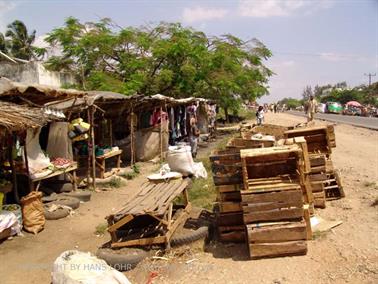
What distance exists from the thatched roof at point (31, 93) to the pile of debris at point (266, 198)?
3897mm

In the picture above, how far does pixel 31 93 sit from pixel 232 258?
17.3 feet

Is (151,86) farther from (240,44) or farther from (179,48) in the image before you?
(240,44)

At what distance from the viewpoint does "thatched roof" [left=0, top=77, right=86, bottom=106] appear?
7715 millimetres

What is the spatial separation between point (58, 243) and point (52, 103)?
12.8 ft

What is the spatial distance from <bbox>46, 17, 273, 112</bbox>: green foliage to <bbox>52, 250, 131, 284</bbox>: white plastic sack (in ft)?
55.0

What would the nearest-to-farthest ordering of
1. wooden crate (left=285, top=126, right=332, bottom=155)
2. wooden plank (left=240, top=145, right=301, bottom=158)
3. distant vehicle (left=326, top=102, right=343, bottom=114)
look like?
1. wooden plank (left=240, top=145, right=301, bottom=158)
2. wooden crate (left=285, top=126, right=332, bottom=155)
3. distant vehicle (left=326, top=102, right=343, bottom=114)

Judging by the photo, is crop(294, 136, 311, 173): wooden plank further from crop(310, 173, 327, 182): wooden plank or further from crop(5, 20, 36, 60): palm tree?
crop(5, 20, 36, 60): palm tree

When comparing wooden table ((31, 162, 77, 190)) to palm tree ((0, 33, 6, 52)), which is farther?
palm tree ((0, 33, 6, 52))

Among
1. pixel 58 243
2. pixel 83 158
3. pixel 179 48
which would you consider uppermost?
pixel 179 48

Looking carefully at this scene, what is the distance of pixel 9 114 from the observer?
7.20 m

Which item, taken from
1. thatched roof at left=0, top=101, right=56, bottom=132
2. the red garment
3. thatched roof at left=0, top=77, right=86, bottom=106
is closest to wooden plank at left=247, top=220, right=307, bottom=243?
thatched roof at left=0, top=101, right=56, bottom=132

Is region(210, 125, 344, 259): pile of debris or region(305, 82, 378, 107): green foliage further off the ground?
region(305, 82, 378, 107): green foliage

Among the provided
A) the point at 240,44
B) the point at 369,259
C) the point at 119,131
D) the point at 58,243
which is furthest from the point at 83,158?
the point at 240,44

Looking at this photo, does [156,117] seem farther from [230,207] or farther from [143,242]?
[143,242]
